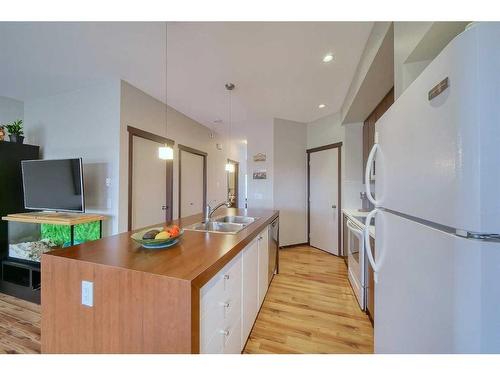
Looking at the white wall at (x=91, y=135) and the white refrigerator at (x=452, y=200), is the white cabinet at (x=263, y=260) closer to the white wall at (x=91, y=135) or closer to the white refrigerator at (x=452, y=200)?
the white refrigerator at (x=452, y=200)

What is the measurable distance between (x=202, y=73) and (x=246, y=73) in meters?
0.53

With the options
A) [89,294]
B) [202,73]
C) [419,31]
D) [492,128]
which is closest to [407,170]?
[492,128]

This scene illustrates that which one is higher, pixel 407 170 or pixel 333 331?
pixel 407 170

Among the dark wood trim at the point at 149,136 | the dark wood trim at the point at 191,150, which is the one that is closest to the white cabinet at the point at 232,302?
the dark wood trim at the point at 149,136

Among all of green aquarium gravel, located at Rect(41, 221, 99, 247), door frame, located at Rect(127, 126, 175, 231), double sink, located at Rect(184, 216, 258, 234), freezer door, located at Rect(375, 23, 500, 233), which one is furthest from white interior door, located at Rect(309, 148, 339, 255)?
green aquarium gravel, located at Rect(41, 221, 99, 247)

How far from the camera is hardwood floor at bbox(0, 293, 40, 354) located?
1617 millimetres

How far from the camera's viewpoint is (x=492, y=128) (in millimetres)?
490

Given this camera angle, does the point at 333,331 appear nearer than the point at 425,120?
No

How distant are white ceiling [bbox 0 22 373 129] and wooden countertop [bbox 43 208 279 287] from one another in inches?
69.9

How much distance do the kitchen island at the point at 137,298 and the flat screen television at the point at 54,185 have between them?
1711mm

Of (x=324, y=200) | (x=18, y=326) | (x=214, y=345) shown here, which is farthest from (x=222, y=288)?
(x=324, y=200)

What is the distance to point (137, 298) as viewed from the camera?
85cm

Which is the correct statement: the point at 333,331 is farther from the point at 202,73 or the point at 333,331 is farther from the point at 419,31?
the point at 202,73

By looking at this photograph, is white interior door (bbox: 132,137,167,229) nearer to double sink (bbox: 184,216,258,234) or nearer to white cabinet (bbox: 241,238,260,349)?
double sink (bbox: 184,216,258,234)
